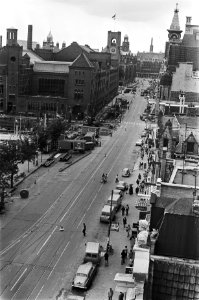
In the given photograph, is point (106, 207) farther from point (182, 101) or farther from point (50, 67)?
point (50, 67)

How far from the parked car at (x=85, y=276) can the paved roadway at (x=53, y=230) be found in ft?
2.82

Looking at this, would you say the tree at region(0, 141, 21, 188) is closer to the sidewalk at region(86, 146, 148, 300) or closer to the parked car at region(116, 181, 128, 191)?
the parked car at region(116, 181, 128, 191)

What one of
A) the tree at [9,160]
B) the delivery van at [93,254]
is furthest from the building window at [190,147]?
the tree at [9,160]

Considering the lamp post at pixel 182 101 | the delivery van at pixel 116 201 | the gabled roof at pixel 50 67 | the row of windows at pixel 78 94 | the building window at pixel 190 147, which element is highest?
the gabled roof at pixel 50 67

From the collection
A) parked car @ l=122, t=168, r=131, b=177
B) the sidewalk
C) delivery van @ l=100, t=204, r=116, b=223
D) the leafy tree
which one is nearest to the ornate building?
the leafy tree

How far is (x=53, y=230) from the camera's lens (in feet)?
153

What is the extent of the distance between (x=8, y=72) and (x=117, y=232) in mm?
86254

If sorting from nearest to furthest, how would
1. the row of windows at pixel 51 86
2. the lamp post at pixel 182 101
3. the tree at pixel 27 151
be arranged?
the lamp post at pixel 182 101, the tree at pixel 27 151, the row of windows at pixel 51 86

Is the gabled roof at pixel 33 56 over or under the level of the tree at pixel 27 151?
over

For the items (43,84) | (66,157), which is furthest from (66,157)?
(43,84)

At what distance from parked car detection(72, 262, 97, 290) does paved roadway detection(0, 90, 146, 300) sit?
859 mm

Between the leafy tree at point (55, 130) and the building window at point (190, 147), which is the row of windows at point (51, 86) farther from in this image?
the building window at point (190, 147)

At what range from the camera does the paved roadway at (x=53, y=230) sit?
36.0 m

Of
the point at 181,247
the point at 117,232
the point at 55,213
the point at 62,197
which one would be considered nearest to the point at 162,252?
the point at 181,247
